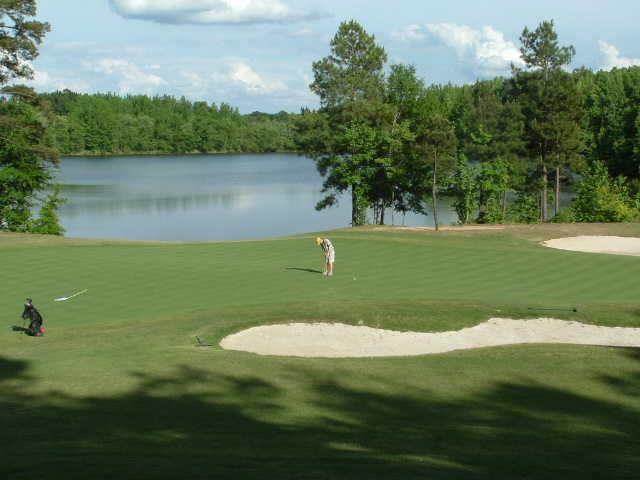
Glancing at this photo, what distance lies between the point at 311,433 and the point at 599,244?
31.7 metres

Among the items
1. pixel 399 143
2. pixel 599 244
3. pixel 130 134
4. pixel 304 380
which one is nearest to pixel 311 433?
pixel 304 380

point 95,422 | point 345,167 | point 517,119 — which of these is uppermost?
point 517,119

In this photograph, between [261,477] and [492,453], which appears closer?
[261,477]

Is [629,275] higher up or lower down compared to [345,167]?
lower down

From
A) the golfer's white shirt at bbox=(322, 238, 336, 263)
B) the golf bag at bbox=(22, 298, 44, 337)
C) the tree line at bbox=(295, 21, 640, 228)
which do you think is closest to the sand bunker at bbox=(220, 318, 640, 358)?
the golf bag at bbox=(22, 298, 44, 337)

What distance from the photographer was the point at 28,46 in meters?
50.4

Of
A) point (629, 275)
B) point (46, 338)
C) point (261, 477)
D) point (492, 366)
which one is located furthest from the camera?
point (629, 275)

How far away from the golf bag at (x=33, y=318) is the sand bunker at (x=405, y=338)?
502 cm

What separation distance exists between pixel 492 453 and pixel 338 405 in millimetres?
3526

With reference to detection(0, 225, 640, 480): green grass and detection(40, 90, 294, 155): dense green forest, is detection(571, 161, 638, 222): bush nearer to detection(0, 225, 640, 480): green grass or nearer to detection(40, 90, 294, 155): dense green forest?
detection(0, 225, 640, 480): green grass

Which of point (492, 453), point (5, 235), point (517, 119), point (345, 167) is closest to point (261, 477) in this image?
point (492, 453)

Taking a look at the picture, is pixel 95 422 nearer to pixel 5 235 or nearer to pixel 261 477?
pixel 261 477

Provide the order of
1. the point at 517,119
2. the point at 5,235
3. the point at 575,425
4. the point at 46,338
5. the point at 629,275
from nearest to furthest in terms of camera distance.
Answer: the point at 575,425, the point at 46,338, the point at 629,275, the point at 5,235, the point at 517,119

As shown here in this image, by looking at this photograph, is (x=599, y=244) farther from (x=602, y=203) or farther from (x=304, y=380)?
(x=304, y=380)
